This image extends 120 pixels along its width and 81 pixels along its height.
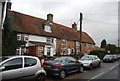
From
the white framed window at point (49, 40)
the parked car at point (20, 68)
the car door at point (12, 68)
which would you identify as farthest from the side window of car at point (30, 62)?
the white framed window at point (49, 40)

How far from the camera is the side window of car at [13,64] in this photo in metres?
6.14

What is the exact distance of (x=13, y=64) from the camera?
6422 millimetres

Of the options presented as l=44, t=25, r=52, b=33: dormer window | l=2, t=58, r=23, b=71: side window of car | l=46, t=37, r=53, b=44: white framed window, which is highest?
l=44, t=25, r=52, b=33: dormer window

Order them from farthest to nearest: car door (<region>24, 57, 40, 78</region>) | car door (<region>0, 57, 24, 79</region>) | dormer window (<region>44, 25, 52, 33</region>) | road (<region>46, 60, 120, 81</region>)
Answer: dormer window (<region>44, 25, 52, 33</region>)
road (<region>46, 60, 120, 81</region>)
car door (<region>24, 57, 40, 78</region>)
car door (<region>0, 57, 24, 79</region>)

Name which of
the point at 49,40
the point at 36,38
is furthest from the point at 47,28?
the point at 36,38

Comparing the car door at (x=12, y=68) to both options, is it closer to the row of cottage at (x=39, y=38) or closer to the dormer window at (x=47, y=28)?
the row of cottage at (x=39, y=38)

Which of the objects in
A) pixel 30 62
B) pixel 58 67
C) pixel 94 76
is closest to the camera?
pixel 30 62

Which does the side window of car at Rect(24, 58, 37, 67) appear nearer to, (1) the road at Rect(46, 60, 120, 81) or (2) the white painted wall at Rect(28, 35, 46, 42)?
(1) the road at Rect(46, 60, 120, 81)

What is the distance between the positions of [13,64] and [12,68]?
20 centimetres

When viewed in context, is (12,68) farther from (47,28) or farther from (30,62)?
(47,28)

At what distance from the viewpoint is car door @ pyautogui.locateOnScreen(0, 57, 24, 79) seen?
602 cm

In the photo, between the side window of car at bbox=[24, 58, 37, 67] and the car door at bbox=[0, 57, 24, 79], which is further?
the side window of car at bbox=[24, 58, 37, 67]

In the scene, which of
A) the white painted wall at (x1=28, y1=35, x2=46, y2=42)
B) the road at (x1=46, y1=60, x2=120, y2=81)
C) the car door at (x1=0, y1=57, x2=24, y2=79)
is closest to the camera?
the car door at (x1=0, y1=57, x2=24, y2=79)

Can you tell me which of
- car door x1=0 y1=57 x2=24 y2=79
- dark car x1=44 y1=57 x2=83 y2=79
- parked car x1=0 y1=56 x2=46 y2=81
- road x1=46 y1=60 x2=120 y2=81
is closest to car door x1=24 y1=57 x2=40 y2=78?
parked car x1=0 y1=56 x2=46 y2=81
